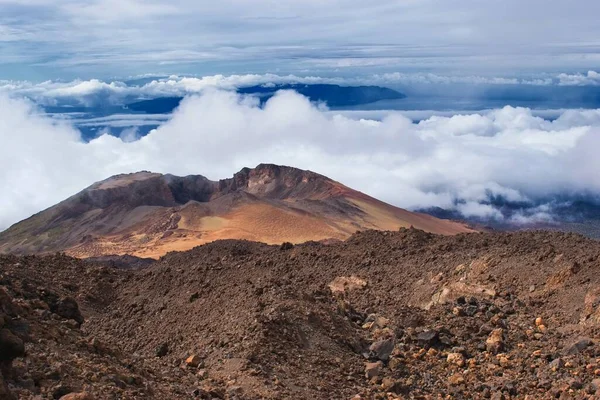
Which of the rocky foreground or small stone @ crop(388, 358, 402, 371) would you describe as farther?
small stone @ crop(388, 358, 402, 371)

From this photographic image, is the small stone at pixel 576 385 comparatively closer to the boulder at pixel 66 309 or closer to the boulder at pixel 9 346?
the boulder at pixel 9 346

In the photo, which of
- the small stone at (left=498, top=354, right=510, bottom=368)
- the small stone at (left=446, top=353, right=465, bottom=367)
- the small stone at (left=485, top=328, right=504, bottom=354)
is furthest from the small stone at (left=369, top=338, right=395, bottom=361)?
the small stone at (left=498, top=354, right=510, bottom=368)

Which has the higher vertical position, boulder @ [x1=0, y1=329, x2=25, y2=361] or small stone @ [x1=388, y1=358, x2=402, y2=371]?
boulder @ [x1=0, y1=329, x2=25, y2=361]

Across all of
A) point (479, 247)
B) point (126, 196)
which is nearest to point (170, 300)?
point (479, 247)

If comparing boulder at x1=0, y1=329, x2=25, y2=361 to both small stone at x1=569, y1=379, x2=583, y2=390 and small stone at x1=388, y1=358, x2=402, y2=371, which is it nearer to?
small stone at x1=388, y1=358, x2=402, y2=371

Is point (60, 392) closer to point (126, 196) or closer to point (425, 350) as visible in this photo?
point (425, 350)

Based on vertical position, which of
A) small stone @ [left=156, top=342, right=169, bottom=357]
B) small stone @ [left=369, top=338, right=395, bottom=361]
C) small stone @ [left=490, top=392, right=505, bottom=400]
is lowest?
small stone @ [left=156, top=342, right=169, bottom=357]
